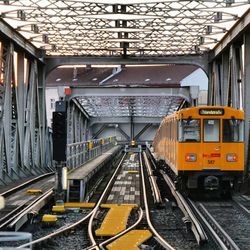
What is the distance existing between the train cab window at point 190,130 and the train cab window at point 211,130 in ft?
0.80

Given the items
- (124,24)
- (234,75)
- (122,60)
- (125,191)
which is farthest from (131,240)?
→ (122,60)

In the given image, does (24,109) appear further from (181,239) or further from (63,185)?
(181,239)

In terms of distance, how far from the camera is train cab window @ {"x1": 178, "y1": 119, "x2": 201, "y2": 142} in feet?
55.1

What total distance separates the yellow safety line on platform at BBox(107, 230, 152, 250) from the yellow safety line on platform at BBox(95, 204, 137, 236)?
387 mm

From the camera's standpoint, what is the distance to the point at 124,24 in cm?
2486

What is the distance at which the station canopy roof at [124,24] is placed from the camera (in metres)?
21.0

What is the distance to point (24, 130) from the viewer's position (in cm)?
2703

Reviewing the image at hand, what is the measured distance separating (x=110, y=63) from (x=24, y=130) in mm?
6980

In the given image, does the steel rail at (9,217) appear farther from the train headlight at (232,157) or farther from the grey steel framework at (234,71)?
the grey steel framework at (234,71)

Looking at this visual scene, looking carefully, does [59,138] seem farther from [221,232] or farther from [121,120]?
[121,120]

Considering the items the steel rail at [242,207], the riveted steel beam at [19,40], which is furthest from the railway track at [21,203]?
the riveted steel beam at [19,40]

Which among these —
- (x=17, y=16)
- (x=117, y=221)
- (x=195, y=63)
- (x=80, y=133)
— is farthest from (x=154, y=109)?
(x=117, y=221)

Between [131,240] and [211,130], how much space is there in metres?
7.36

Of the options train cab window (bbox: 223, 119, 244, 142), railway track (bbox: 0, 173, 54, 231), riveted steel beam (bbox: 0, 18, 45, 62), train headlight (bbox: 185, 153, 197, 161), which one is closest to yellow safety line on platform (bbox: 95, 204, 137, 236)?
railway track (bbox: 0, 173, 54, 231)
